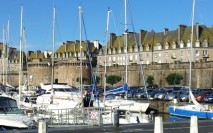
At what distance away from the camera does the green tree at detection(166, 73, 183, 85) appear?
81.0m

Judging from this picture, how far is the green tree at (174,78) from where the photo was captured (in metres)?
81.0

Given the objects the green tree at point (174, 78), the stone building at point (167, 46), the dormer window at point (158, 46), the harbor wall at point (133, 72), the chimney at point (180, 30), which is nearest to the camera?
the harbor wall at point (133, 72)

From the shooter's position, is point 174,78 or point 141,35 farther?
point 141,35

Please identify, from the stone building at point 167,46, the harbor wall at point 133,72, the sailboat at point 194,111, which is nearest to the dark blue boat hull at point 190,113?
the sailboat at point 194,111

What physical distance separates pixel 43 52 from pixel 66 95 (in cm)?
10725

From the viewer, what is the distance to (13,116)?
21.6 metres

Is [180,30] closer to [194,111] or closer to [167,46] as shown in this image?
[167,46]

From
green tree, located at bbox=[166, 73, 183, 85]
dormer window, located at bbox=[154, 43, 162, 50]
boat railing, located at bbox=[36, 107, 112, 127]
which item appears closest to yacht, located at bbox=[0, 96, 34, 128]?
boat railing, located at bbox=[36, 107, 112, 127]

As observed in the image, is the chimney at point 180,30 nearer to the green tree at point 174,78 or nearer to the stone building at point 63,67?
the green tree at point 174,78

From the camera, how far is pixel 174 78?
81375 mm

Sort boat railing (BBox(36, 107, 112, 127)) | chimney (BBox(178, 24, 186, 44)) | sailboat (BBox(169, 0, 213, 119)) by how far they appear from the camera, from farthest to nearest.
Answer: chimney (BBox(178, 24, 186, 44)), sailboat (BBox(169, 0, 213, 119)), boat railing (BBox(36, 107, 112, 127))

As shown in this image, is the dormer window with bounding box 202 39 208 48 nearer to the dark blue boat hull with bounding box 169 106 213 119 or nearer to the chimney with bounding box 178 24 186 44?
the chimney with bounding box 178 24 186 44

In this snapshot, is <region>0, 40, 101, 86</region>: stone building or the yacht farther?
<region>0, 40, 101, 86</region>: stone building

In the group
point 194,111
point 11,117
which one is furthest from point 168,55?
point 11,117
